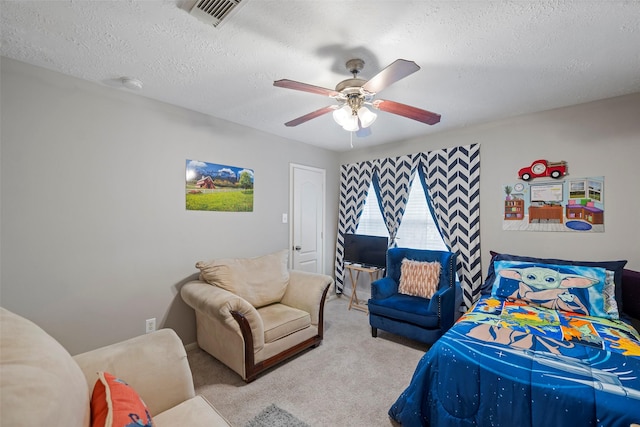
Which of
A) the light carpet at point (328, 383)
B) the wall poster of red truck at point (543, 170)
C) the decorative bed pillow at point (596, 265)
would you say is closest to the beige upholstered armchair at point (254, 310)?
the light carpet at point (328, 383)

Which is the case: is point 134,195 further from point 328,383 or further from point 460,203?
point 460,203

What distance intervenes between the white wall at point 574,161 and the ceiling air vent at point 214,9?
2535 mm

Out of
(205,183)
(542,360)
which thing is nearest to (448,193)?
(542,360)

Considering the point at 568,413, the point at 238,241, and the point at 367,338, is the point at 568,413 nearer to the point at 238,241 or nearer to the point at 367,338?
the point at 367,338

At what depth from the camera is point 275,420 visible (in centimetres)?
185

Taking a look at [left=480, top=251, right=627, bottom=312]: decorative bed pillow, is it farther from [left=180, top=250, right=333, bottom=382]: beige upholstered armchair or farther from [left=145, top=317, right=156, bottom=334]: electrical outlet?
[left=145, top=317, right=156, bottom=334]: electrical outlet

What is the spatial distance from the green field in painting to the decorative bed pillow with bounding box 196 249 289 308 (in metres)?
0.63

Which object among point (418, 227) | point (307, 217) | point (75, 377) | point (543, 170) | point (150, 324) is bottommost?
point (150, 324)

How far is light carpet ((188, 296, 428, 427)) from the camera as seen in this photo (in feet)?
6.37

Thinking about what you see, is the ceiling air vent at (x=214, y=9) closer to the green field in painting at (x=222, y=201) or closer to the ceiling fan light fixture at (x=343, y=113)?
the ceiling fan light fixture at (x=343, y=113)

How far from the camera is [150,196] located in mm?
2611

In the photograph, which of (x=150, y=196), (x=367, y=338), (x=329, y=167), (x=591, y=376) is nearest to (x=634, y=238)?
(x=591, y=376)

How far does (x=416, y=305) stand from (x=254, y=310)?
5.64 ft

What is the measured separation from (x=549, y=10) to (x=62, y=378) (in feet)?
8.90
